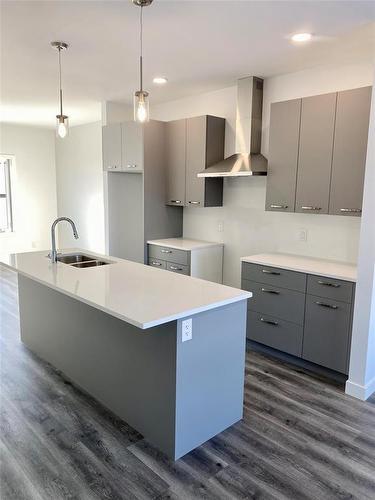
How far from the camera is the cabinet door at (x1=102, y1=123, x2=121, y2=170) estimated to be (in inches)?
186

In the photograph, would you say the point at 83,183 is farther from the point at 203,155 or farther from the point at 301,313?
the point at 301,313

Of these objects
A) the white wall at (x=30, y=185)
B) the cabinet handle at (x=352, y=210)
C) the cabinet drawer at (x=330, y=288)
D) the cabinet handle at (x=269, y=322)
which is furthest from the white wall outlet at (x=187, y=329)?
the white wall at (x=30, y=185)

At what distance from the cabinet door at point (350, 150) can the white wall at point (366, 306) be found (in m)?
0.41

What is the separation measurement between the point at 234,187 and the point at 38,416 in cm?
300

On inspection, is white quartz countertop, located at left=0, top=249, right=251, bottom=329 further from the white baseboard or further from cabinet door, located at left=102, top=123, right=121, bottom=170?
cabinet door, located at left=102, top=123, right=121, bottom=170

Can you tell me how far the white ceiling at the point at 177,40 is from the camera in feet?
7.70

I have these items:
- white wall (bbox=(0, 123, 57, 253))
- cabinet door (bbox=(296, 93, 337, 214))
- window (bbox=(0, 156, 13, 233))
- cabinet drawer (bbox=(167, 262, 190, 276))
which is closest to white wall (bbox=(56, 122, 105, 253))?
white wall (bbox=(0, 123, 57, 253))

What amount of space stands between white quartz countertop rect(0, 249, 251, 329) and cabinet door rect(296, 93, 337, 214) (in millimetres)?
1343

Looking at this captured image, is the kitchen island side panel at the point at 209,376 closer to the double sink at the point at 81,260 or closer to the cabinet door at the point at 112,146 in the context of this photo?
the double sink at the point at 81,260

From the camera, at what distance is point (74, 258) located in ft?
11.8

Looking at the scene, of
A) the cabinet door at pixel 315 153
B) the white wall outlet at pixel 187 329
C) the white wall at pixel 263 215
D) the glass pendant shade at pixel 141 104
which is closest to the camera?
the white wall outlet at pixel 187 329

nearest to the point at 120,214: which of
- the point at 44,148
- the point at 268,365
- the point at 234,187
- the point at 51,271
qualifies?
the point at 234,187

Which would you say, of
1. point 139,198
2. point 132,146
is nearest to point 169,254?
point 139,198

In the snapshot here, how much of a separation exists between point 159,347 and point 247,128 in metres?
2.61
